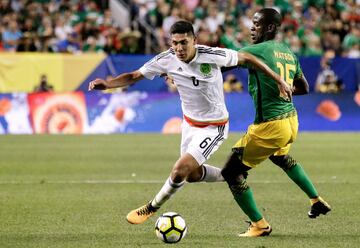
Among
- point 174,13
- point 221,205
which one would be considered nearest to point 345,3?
point 174,13

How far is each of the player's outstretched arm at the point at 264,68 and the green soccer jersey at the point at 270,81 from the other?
0.77 ft

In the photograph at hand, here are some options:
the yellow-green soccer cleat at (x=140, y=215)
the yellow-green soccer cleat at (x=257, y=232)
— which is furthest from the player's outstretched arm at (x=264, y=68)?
the yellow-green soccer cleat at (x=140, y=215)

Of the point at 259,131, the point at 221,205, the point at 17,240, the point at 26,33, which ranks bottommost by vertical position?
the point at 26,33

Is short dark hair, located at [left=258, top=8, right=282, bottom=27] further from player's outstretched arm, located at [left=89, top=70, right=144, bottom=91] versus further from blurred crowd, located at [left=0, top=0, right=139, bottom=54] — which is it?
blurred crowd, located at [left=0, top=0, right=139, bottom=54]

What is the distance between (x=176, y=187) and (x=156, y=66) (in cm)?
125

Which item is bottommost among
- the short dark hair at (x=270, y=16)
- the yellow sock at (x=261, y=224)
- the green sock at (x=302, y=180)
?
the yellow sock at (x=261, y=224)

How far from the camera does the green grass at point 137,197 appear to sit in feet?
27.8

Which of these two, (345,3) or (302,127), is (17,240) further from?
(345,3)

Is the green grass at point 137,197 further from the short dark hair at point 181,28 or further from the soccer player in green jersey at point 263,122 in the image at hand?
the short dark hair at point 181,28

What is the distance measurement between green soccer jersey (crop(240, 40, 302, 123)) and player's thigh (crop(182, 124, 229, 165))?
16.3 inches

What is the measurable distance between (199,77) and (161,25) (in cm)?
1838

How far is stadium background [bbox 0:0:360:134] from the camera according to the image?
22562 mm

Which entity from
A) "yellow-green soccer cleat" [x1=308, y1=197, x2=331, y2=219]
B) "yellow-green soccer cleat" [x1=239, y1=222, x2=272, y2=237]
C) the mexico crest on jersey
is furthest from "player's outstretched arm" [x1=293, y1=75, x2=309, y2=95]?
"yellow-green soccer cleat" [x1=239, y1=222, x2=272, y2=237]

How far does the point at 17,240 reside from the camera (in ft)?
27.0
